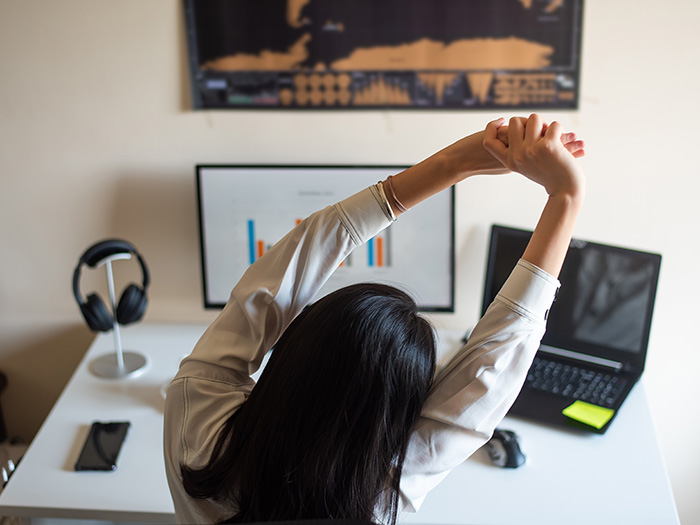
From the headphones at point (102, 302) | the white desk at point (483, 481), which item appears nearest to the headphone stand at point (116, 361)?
the headphones at point (102, 302)

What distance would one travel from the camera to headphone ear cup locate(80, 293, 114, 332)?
153 cm

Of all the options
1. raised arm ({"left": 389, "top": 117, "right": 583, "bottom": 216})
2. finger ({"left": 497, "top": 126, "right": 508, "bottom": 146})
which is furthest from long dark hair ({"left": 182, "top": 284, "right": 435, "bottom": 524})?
finger ({"left": 497, "top": 126, "right": 508, "bottom": 146})

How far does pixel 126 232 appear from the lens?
174 centimetres

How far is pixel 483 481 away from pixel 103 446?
0.72 meters

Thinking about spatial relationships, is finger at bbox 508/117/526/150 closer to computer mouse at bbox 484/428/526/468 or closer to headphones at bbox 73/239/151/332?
computer mouse at bbox 484/428/526/468

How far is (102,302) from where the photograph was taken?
1.56m

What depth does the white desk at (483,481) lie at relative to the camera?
1.15m


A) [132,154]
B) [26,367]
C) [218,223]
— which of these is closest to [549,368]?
[218,223]

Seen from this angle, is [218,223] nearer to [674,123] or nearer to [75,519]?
[75,519]

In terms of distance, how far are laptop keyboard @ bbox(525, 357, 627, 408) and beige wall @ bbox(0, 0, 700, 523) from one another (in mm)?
287

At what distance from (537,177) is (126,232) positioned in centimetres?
120

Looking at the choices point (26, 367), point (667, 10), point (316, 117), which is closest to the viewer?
point (667, 10)

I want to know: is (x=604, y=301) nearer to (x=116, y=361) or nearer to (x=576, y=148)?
(x=576, y=148)

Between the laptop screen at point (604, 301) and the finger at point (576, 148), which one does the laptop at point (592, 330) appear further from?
the finger at point (576, 148)
